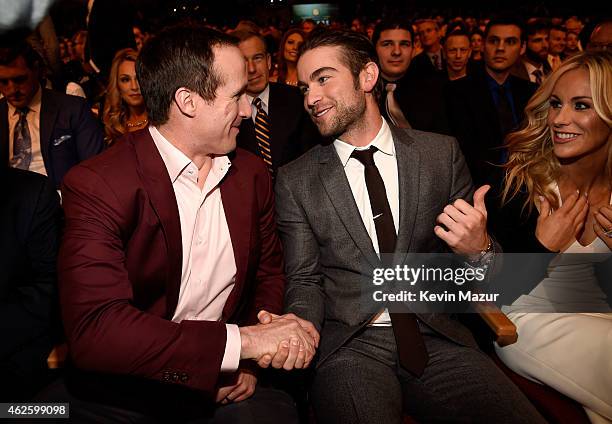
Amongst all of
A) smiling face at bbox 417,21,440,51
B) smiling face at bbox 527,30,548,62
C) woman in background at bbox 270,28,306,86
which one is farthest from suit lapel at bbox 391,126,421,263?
smiling face at bbox 527,30,548,62

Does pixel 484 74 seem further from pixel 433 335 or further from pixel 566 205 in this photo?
pixel 433 335

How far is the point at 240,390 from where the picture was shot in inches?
60.7

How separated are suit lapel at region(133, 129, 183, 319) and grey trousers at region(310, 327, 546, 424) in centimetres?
58

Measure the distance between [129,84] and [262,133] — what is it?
3.67 feet

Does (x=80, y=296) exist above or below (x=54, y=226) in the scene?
below

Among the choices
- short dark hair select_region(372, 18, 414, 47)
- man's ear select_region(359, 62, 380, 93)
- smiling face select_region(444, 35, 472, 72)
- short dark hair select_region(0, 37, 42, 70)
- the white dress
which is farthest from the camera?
smiling face select_region(444, 35, 472, 72)

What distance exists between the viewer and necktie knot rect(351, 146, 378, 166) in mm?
1858

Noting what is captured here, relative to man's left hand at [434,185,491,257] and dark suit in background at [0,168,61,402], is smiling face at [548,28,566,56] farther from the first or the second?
dark suit in background at [0,168,61,402]

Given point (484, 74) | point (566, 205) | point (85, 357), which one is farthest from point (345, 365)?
point (484, 74)

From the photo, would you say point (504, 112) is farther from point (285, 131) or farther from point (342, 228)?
point (342, 228)

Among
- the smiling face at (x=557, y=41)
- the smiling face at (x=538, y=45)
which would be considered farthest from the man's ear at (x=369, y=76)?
the smiling face at (x=557, y=41)

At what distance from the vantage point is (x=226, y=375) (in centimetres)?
154

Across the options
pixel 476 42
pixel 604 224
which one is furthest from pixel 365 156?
pixel 476 42

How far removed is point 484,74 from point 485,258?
2362 mm
